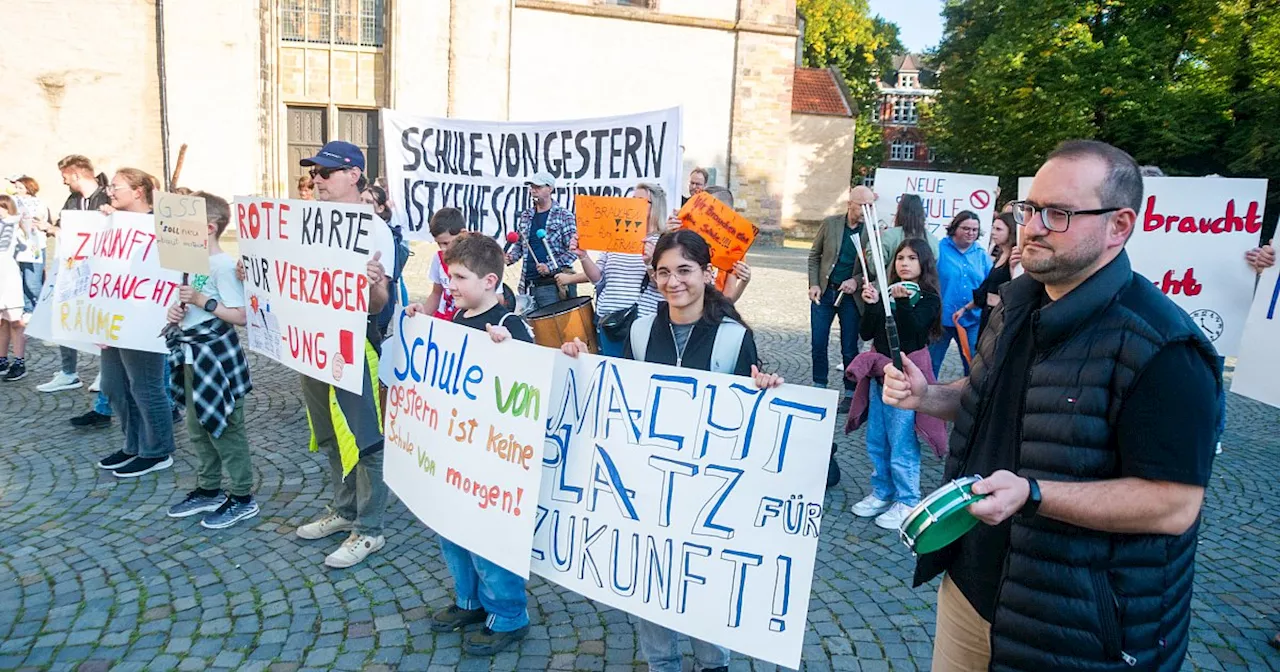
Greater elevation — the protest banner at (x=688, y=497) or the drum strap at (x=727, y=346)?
the drum strap at (x=727, y=346)

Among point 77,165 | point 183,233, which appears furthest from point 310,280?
point 77,165

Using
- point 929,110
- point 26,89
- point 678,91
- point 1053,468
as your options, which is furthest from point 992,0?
point 1053,468

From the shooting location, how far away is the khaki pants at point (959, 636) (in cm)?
208

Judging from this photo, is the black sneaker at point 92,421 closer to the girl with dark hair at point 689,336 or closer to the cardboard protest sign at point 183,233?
the cardboard protest sign at point 183,233

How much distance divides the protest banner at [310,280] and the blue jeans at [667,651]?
183 cm

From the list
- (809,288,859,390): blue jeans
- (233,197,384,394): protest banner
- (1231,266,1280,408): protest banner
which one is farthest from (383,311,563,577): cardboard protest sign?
(809,288,859,390): blue jeans

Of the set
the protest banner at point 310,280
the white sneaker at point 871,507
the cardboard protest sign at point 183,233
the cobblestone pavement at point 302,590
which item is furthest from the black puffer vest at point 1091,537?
the cardboard protest sign at point 183,233

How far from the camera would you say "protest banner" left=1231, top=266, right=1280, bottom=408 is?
424 cm

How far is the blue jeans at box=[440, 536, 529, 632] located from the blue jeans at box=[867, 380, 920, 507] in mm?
2405

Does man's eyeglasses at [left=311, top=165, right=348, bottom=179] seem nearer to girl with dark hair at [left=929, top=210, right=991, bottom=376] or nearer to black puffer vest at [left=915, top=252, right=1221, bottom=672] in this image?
black puffer vest at [left=915, top=252, right=1221, bottom=672]

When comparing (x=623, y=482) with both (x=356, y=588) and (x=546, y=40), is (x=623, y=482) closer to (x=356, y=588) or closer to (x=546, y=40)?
(x=356, y=588)

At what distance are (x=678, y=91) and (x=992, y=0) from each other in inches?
436

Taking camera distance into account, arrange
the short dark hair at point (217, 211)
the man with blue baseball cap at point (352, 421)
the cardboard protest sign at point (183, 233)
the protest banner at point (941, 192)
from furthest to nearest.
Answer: the protest banner at point (941, 192)
the short dark hair at point (217, 211)
the cardboard protest sign at point (183, 233)
the man with blue baseball cap at point (352, 421)

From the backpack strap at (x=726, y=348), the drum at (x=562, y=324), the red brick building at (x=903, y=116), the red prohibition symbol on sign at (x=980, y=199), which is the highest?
the red brick building at (x=903, y=116)
